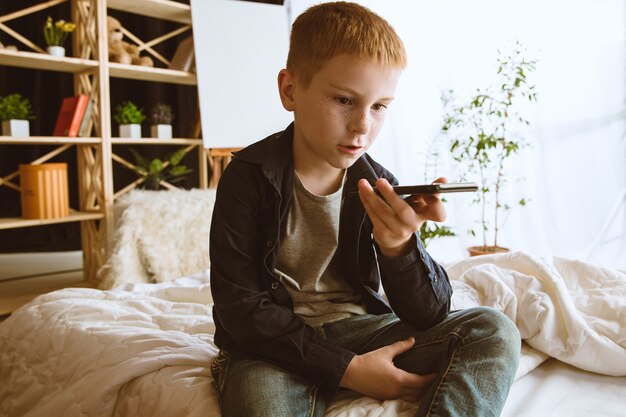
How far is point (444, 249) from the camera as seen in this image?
3.10m

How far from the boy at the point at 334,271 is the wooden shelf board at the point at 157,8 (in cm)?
222

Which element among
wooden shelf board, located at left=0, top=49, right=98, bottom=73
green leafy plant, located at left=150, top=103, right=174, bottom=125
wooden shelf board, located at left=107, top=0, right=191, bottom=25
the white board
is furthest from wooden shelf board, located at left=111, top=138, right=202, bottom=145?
wooden shelf board, located at left=107, top=0, right=191, bottom=25

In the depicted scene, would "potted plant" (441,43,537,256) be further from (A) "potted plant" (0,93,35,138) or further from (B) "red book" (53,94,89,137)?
(A) "potted plant" (0,93,35,138)

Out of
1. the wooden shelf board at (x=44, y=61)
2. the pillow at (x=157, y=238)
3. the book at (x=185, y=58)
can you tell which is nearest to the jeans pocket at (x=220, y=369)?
the pillow at (x=157, y=238)

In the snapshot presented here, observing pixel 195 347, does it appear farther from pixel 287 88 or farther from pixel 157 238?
pixel 157 238

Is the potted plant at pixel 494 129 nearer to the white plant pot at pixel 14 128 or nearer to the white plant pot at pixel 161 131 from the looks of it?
Answer: the white plant pot at pixel 161 131

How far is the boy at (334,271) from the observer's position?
0.82 m

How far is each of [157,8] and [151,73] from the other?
38 cm

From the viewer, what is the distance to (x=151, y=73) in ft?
9.69

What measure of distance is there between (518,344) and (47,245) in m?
3.20

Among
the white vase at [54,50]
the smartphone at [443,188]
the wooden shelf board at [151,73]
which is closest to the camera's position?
the smartphone at [443,188]

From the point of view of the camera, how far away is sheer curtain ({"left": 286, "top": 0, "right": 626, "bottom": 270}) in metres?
2.43

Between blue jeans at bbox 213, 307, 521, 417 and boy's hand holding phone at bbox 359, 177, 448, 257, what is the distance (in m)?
0.19

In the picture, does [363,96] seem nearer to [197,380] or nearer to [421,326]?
[421,326]
